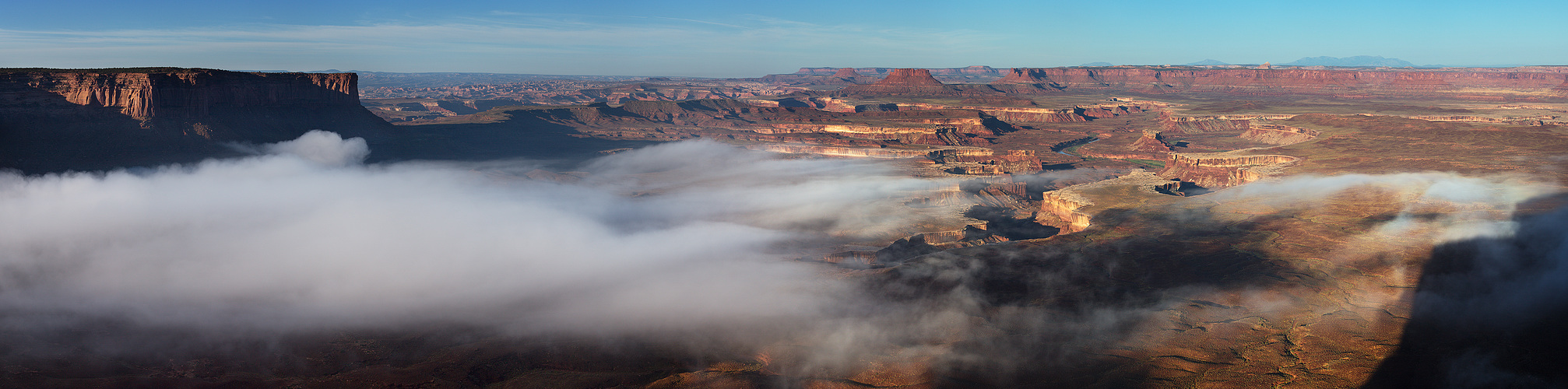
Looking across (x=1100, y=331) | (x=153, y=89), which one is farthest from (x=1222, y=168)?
(x=153, y=89)

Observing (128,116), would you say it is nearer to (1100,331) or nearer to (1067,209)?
(1067,209)

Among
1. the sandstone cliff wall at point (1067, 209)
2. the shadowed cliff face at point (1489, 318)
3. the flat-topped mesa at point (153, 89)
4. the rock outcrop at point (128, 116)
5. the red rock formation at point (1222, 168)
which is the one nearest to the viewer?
the shadowed cliff face at point (1489, 318)

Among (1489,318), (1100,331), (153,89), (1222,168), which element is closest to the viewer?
(1489,318)

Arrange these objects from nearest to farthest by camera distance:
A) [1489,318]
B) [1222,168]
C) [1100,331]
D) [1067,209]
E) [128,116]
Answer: [1489,318]
[1100,331]
[1067,209]
[128,116]
[1222,168]

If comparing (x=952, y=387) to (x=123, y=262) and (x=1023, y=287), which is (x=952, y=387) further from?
(x=123, y=262)

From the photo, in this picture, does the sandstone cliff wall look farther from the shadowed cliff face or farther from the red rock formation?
the shadowed cliff face

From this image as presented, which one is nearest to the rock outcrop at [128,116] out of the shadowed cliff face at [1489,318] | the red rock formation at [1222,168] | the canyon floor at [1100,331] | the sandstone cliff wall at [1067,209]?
the canyon floor at [1100,331]

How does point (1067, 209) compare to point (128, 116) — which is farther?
point (128, 116)

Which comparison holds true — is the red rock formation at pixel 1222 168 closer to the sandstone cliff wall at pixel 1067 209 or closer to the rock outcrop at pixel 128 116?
the sandstone cliff wall at pixel 1067 209
